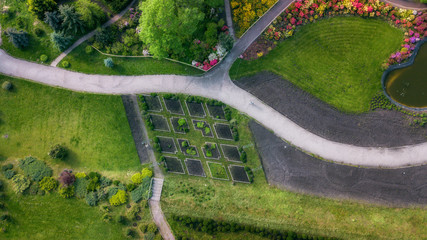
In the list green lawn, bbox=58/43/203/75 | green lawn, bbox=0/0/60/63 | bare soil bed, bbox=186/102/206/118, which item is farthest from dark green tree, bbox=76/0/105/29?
bare soil bed, bbox=186/102/206/118

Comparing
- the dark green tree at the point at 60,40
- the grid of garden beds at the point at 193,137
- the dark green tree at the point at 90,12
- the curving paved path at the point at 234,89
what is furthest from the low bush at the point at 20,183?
the dark green tree at the point at 90,12

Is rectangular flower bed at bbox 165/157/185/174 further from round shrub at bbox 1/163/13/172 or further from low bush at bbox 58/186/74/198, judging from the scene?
round shrub at bbox 1/163/13/172

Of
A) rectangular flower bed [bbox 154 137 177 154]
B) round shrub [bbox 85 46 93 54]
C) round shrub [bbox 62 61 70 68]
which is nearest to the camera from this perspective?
rectangular flower bed [bbox 154 137 177 154]

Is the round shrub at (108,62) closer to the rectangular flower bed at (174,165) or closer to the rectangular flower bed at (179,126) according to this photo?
the rectangular flower bed at (179,126)

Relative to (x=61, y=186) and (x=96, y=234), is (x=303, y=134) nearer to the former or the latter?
(x=96, y=234)

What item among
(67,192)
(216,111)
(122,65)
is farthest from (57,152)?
(216,111)

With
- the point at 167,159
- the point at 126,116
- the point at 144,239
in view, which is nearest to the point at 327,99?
the point at 167,159
